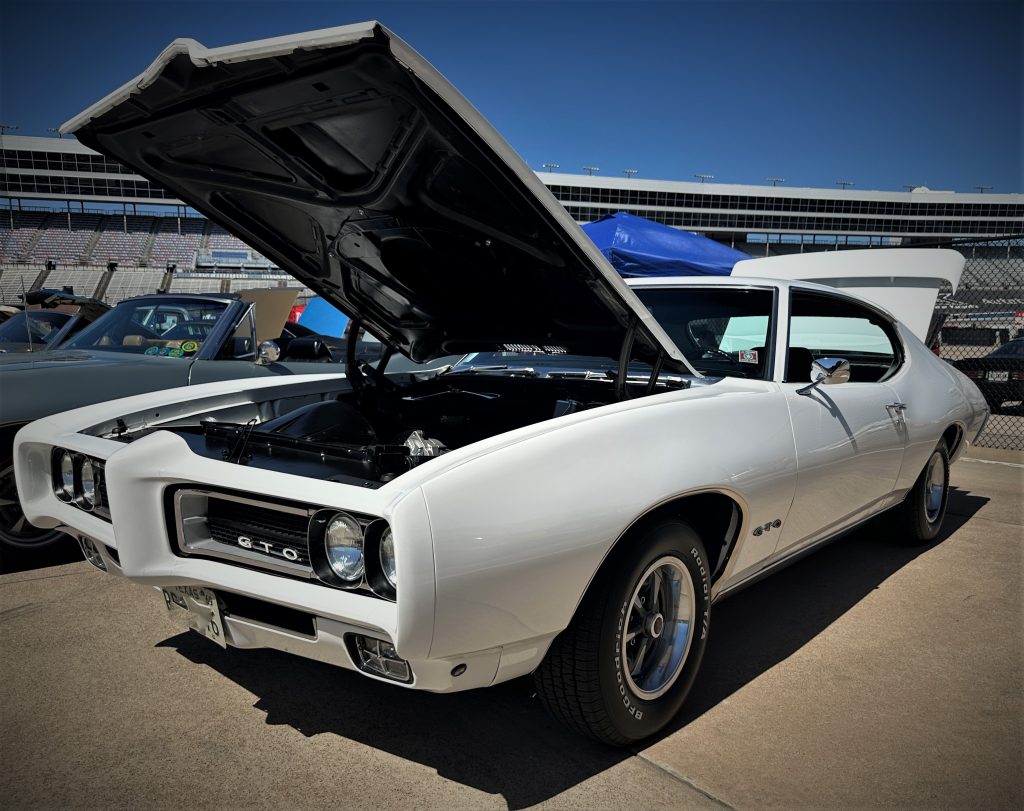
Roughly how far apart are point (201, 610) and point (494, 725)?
3.23 ft

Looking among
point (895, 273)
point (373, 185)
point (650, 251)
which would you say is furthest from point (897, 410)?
point (650, 251)

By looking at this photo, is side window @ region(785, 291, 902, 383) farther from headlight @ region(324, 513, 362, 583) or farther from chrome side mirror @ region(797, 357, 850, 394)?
headlight @ region(324, 513, 362, 583)

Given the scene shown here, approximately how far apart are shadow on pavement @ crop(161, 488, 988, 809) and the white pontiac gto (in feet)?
0.62

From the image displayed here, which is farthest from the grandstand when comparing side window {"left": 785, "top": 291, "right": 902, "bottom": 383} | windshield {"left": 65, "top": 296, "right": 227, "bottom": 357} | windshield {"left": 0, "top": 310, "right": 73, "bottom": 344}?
side window {"left": 785, "top": 291, "right": 902, "bottom": 383}

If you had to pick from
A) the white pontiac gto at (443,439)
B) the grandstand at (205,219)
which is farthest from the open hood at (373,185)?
the grandstand at (205,219)

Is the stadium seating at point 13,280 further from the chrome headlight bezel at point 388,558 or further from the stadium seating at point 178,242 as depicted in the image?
the chrome headlight bezel at point 388,558

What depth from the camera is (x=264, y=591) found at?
181 centimetres

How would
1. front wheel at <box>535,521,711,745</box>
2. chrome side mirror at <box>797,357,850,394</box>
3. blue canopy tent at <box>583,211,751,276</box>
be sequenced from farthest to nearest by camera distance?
blue canopy tent at <box>583,211,751,276</box> → chrome side mirror at <box>797,357,850,394</box> → front wheel at <box>535,521,711,745</box>

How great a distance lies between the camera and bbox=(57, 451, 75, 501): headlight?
245 cm

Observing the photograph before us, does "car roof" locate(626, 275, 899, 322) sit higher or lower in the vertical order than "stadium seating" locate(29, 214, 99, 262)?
lower

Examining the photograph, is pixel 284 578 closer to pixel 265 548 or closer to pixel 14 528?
pixel 265 548

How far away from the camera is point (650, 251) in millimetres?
9438

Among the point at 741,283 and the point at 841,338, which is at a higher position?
the point at 741,283

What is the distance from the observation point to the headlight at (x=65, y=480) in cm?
245
